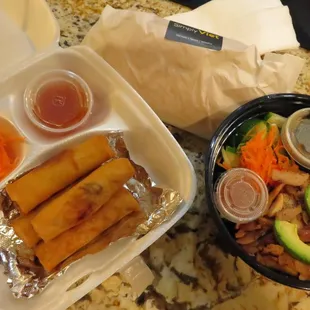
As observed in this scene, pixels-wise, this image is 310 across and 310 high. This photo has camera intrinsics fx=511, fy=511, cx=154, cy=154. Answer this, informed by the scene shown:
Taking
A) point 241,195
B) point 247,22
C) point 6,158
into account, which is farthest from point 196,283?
point 247,22

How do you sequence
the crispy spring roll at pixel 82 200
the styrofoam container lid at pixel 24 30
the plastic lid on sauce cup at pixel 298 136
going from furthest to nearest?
the styrofoam container lid at pixel 24 30
the plastic lid on sauce cup at pixel 298 136
the crispy spring roll at pixel 82 200

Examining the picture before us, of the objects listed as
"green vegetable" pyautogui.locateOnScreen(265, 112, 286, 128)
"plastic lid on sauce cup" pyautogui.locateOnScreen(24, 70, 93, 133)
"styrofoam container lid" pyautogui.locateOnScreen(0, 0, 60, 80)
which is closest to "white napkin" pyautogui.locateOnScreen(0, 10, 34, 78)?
"styrofoam container lid" pyautogui.locateOnScreen(0, 0, 60, 80)

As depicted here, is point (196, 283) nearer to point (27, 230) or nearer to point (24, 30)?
point (27, 230)

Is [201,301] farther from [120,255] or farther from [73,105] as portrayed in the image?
[73,105]

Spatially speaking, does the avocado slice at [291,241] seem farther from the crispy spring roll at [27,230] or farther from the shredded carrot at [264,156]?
the crispy spring roll at [27,230]

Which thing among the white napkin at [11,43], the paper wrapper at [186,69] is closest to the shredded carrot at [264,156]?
the paper wrapper at [186,69]

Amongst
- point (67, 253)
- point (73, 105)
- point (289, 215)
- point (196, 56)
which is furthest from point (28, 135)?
point (289, 215)

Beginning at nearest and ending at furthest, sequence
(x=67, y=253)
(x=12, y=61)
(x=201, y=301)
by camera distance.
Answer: (x=67, y=253) → (x=201, y=301) → (x=12, y=61)
